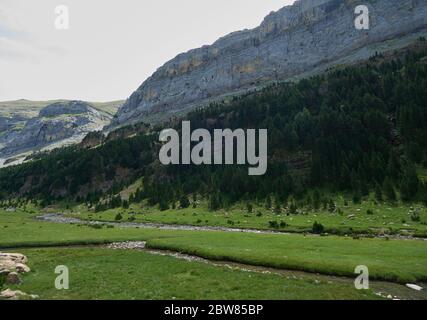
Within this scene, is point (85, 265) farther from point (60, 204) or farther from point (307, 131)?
point (60, 204)

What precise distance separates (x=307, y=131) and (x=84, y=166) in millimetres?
106658

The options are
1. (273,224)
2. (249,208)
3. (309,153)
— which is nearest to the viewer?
(273,224)

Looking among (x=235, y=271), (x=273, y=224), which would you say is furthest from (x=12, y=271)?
Result: (x=273, y=224)

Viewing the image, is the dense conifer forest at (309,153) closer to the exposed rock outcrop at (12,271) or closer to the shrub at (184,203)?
the shrub at (184,203)

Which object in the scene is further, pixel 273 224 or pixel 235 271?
pixel 273 224

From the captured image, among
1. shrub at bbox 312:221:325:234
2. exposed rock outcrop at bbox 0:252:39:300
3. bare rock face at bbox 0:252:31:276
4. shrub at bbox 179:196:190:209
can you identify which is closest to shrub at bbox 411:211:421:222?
shrub at bbox 312:221:325:234

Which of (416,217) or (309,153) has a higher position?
(309,153)

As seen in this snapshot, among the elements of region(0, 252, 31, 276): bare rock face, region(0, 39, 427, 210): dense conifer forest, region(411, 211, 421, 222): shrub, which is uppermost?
region(0, 39, 427, 210): dense conifer forest

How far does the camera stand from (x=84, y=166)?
16575 cm

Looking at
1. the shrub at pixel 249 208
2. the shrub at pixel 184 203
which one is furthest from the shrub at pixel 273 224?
the shrub at pixel 184 203

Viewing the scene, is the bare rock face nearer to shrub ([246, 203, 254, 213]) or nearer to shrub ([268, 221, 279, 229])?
shrub ([268, 221, 279, 229])

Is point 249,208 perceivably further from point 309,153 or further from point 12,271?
point 12,271

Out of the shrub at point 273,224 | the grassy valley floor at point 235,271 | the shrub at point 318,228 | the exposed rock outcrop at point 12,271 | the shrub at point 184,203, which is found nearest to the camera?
the exposed rock outcrop at point 12,271
